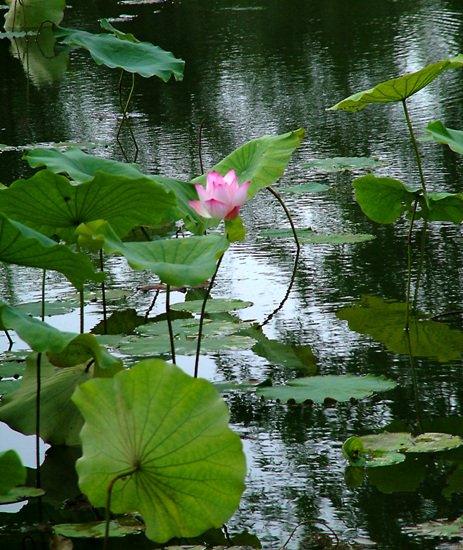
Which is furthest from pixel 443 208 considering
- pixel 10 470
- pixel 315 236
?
pixel 10 470

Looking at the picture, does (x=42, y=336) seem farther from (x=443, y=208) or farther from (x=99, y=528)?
(x=443, y=208)

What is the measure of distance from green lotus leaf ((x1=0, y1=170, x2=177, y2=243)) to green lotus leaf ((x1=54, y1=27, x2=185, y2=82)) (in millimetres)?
1610

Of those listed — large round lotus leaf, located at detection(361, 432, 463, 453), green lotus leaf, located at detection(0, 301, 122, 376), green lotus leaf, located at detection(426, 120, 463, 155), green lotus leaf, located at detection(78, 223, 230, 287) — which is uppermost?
green lotus leaf, located at detection(426, 120, 463, 155)

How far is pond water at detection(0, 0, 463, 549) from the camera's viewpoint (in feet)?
3.92

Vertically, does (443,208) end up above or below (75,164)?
below

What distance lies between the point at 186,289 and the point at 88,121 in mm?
2261

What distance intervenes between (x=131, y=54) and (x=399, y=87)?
4.87 ft

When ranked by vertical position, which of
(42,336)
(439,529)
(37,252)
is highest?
(37,252)

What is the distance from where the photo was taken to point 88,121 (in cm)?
418

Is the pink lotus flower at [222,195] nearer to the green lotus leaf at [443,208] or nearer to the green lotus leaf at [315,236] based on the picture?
the green lotus leaf at [443,208]

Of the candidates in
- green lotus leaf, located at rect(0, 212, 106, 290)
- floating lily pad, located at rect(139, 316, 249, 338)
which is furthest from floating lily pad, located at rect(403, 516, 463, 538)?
floating lily pad, located at rect(139, 316, 249, 338)

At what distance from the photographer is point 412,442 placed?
1.29 meters

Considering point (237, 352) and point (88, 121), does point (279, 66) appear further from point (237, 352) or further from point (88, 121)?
point (237, 352)

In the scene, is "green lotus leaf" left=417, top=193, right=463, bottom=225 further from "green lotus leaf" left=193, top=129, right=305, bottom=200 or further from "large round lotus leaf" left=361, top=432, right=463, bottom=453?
"large round lotus leaf" left=361, top=432, right=463, bottom=453
